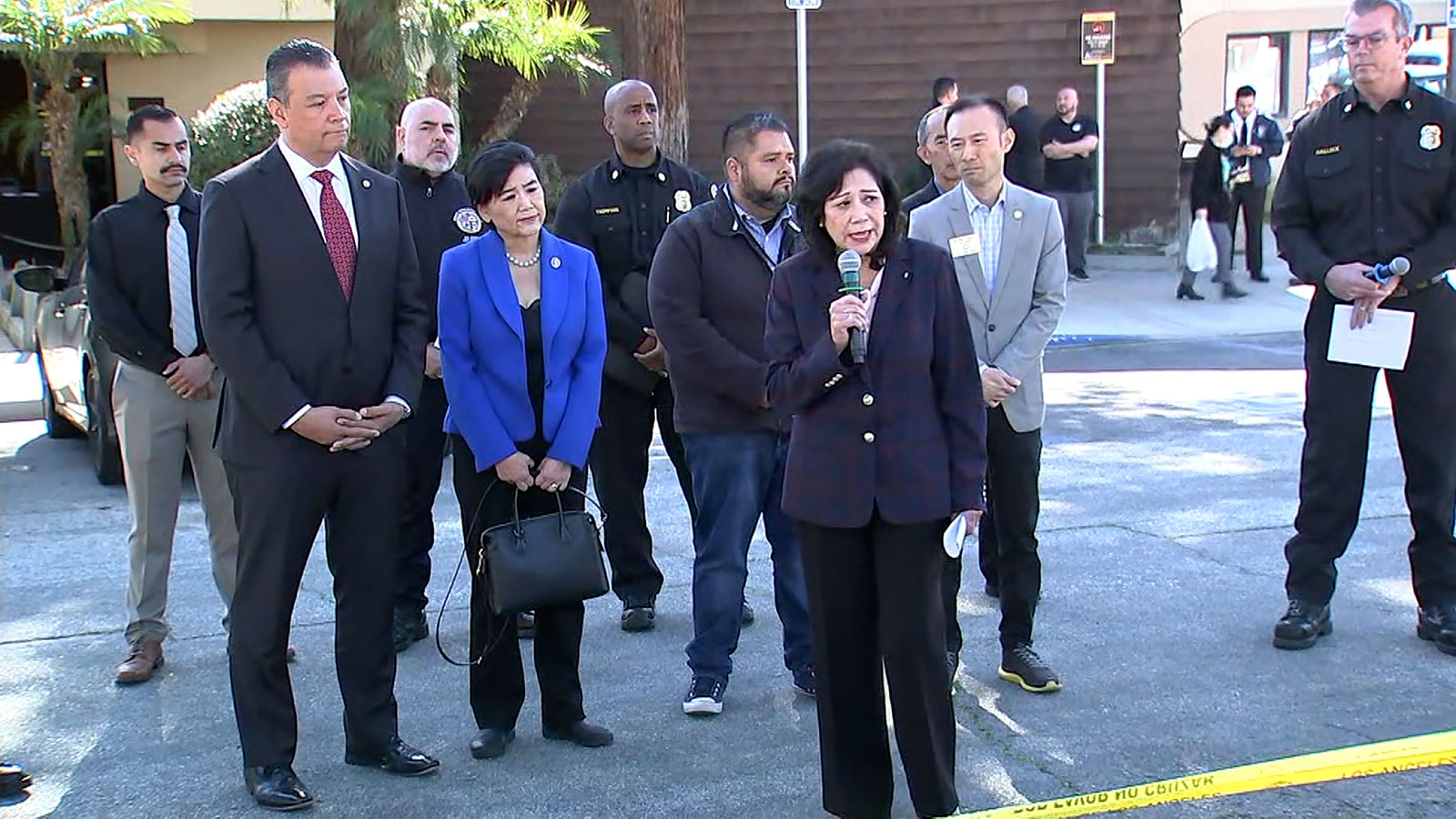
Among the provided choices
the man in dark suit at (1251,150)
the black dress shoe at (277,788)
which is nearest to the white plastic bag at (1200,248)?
the man in dark suit at (1251,150)

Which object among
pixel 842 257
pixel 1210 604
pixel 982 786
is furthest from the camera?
pixel 1210 604

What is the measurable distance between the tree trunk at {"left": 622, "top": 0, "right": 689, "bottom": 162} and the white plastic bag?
222 inches

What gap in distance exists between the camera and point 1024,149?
16.8 m

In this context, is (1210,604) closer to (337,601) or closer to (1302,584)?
(1302,584)

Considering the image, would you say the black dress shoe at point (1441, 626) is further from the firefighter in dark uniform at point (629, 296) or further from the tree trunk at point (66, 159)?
the tree trunk at point (66, 159)

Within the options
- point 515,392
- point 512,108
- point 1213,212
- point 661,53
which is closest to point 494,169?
point 515,392

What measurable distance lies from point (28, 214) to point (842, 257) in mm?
17990

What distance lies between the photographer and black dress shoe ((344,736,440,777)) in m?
4.82

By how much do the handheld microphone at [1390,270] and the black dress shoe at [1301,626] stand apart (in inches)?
49.2

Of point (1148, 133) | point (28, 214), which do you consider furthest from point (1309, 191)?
point (28, 214)

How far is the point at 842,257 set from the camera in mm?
3934

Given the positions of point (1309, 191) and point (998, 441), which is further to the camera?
point (1309, 191)

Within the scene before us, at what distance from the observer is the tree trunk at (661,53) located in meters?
13.3

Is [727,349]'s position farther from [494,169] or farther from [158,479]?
[158,479]
